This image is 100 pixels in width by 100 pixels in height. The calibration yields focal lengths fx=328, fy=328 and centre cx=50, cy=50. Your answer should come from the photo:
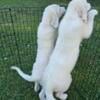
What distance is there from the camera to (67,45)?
1.51 m

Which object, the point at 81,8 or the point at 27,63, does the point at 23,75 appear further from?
the point at 81,8

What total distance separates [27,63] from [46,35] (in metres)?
0.57

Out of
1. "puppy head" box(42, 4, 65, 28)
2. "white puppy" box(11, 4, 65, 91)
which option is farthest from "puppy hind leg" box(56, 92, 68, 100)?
"puppy head" box(42, 4, 65, 28)

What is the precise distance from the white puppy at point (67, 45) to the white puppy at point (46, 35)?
0.17ft

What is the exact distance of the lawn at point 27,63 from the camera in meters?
1.84

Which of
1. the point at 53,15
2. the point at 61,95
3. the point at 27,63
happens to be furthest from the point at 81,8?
the point at 27,63

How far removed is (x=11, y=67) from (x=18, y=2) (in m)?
1.78

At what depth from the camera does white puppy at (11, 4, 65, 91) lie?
1548 mm

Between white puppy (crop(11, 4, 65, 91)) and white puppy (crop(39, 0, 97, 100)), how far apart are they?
0.05 metres

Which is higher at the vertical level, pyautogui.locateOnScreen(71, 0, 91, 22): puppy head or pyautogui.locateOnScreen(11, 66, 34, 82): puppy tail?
pyautogui.locateOnScreen(71, 0, 91, 22): puppy head

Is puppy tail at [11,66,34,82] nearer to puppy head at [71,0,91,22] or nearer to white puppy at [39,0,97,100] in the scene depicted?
white puppy at [39,0,97,100]

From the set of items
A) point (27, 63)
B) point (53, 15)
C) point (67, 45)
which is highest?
point (53, 15)

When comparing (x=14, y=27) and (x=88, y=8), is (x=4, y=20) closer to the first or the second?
(x=14, y=27)

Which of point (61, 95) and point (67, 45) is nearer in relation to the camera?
point (67, 45)
